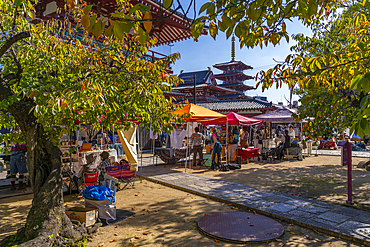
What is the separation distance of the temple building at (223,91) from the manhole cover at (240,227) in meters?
9.23

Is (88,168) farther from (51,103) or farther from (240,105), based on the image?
(240,105)

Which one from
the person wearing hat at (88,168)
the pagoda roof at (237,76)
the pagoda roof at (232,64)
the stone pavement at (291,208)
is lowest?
the stone pavement at (291,208)

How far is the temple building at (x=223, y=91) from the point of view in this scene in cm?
2602

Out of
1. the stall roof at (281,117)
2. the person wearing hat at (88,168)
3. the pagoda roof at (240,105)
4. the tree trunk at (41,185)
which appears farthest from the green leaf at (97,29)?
the pagoda roof at (240,105)

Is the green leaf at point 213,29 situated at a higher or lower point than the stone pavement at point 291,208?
higher

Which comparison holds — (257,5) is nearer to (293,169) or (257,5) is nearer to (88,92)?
(88,92)

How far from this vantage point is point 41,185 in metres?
3.88

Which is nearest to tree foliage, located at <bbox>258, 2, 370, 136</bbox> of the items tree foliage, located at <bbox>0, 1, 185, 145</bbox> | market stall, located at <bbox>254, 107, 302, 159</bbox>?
tree foliage, located at <bbox>0, 1, 185, 145</bbox>

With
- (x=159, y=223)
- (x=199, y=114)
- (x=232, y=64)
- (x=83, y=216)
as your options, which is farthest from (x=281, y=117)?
(x=232, y=64)

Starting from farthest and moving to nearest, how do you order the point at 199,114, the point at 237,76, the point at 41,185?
the point at 237,76 → the point at 199,114 → the point at 41,185

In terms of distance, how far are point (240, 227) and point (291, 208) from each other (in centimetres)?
168

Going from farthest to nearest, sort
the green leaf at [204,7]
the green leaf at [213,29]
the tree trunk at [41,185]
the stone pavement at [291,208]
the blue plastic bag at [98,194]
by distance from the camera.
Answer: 1. the blue plastic bag at [98,194]
2. the stone pavement at [291,208]
3. the tree trunk at [41,185]
4. the green leaf at [213,29]
5. the green leaf at [204,7]

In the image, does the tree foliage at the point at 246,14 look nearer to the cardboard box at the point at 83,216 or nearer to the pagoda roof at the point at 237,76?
the cardboard box at the point at 83,216

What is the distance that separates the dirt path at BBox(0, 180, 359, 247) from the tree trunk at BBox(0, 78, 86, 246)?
66 centimetres
